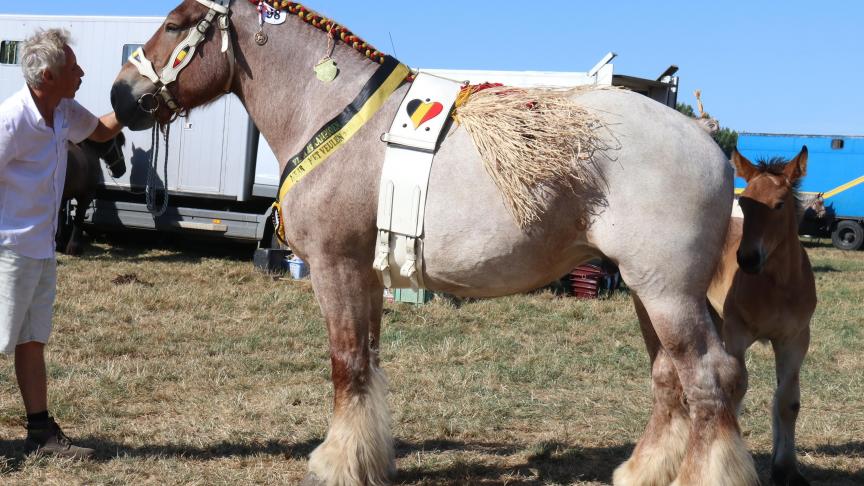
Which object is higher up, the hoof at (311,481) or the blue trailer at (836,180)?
the blue trailer at (836,180)

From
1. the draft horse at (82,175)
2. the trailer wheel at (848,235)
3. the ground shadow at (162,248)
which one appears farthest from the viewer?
the trailer wheel at (848,235)

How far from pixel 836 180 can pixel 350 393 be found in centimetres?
2226

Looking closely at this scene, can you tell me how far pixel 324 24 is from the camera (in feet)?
12.8

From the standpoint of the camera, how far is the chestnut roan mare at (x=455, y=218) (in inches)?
133

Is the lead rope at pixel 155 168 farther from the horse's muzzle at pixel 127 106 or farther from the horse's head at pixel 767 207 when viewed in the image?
the horse's head at pixel 767 207

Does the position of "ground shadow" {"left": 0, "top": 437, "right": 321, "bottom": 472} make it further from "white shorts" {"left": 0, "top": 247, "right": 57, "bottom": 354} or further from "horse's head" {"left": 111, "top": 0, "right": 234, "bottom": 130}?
"horse's head" {"left": 111, "top": 0, "right": 234, "bottom": 130}

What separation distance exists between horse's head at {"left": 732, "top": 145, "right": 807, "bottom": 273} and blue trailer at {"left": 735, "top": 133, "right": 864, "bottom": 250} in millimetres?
17980

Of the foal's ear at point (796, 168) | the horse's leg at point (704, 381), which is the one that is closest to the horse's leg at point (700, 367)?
the horse's leg at point (704, 381)

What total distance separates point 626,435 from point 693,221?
7.04ft

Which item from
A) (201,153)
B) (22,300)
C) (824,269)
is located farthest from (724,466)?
(824,269)

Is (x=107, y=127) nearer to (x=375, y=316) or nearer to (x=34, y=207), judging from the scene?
(x=34, y=207)

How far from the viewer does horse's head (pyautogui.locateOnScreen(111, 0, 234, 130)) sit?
3838 millimetres

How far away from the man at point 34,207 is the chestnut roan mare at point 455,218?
0.49 meters

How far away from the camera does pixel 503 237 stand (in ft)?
11.3
